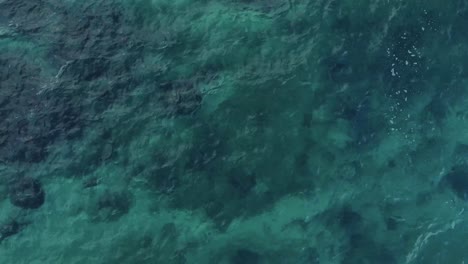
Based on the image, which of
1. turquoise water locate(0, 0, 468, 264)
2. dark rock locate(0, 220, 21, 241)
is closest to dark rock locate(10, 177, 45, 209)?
turquoise water locate(0, 0, 468, 264)

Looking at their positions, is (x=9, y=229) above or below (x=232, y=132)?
below

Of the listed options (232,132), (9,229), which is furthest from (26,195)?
(232,132)

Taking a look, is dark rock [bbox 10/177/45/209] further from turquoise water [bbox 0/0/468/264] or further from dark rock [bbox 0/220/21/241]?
dark rock [bbox 0/220/21/241]

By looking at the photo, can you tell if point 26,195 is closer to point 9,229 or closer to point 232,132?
point 9,229

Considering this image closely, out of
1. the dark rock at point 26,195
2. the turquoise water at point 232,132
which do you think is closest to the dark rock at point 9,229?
the turquoise water at point 232,132

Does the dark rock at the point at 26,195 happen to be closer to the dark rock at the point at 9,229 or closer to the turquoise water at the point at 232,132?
the turquoise water at the point at 232,132
